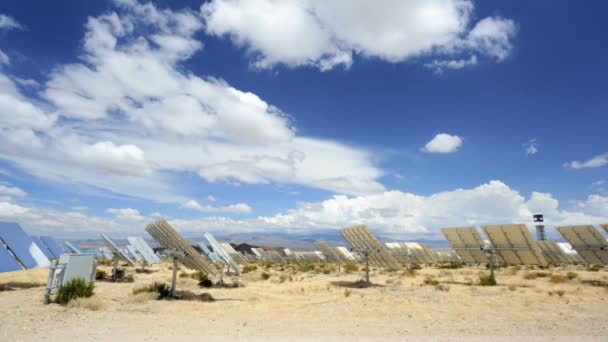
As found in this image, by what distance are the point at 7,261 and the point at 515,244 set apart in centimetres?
2475

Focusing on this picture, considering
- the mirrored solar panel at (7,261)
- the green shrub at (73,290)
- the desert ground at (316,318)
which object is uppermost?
the mirrored solar panel at (7,261)

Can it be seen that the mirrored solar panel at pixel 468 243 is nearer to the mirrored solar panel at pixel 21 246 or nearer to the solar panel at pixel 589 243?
the solar panel at pixel 589 243

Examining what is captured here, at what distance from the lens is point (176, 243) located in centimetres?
1480

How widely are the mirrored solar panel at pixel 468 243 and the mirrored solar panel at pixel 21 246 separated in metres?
22.9

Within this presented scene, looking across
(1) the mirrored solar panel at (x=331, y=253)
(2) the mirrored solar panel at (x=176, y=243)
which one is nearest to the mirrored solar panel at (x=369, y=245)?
(2) the mirrored solar panel at (x=176, y=243)

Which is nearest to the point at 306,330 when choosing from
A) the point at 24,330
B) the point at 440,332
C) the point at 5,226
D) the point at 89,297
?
the point at 440,332

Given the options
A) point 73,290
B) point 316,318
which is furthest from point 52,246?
point 316,318

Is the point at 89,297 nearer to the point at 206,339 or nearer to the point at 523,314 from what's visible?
the point at 206,339

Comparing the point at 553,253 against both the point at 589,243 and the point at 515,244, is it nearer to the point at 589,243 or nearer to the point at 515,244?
the point at 589,243

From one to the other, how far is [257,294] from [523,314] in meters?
11.5

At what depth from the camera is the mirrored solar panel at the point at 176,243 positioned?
47.9 feet

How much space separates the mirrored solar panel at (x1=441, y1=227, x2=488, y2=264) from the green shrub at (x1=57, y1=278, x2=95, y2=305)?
66.5ft

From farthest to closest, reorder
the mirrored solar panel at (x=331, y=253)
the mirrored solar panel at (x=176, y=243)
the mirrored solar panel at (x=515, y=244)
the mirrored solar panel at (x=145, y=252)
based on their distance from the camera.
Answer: the mirrored solar panel at (x=331, y=253) < the mirrored solar panel at (x=145, y=252) < the mirrored solar panel at (x=515, y=244) < the mirrored solar panel at (x=176, y=243)

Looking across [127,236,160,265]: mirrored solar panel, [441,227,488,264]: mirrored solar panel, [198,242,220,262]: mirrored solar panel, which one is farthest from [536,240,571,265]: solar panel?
[127,236,160,265]: mirrored solar panel
